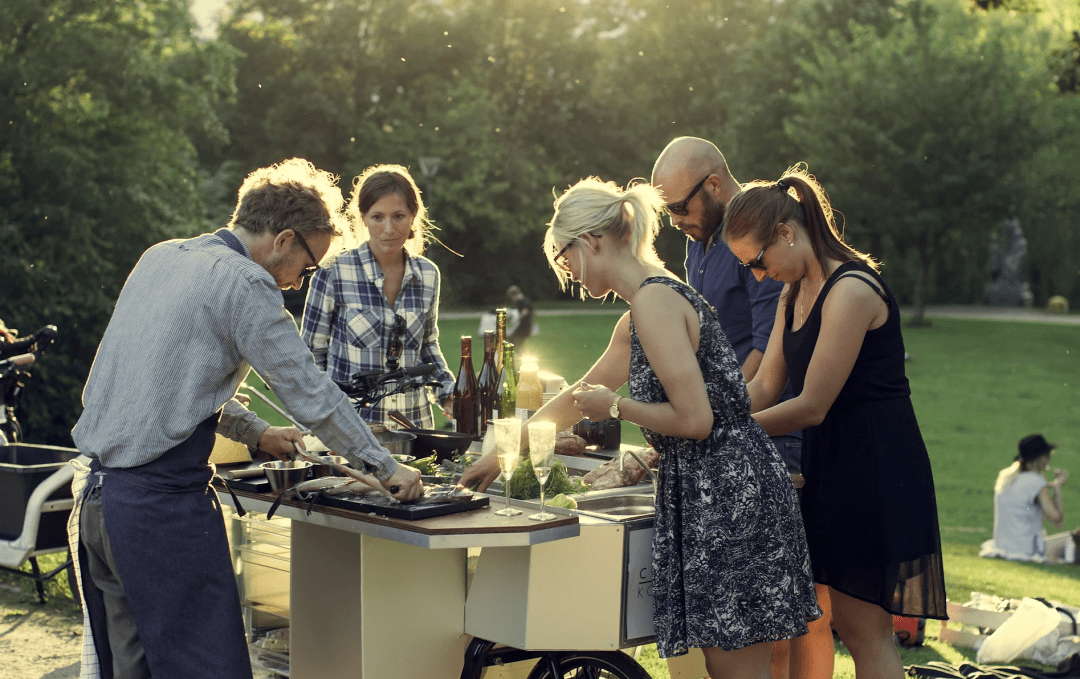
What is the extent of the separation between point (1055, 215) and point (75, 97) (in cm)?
3010

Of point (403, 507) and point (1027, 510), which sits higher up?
point (403, 507)

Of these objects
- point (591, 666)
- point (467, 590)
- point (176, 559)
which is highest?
Result: point (176, 559)

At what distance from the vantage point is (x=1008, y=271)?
122 feet

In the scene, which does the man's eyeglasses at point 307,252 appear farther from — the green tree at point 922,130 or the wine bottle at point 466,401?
the green tree at point 922,130

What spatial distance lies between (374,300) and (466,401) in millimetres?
521

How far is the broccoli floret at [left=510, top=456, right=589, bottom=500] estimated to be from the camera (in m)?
2.66

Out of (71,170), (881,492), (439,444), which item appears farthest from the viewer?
(71,170)

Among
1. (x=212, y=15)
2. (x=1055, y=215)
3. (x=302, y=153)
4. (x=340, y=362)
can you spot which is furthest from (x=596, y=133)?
(x=340, y=362)

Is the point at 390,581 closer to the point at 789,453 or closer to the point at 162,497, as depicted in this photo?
the point at 162,497

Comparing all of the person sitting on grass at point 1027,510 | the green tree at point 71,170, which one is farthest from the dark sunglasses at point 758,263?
the green tree at point 71,170

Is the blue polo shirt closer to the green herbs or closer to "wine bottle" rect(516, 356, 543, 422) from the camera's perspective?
"wine bottle" rect(516, 356, 543, 422)

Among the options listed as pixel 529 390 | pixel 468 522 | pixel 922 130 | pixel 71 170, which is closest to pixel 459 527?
pixel 468 522

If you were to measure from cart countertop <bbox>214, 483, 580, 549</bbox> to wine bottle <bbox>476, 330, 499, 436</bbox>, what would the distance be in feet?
3.88

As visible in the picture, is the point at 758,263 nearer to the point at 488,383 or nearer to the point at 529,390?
the point at 529,390
